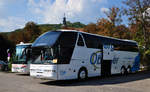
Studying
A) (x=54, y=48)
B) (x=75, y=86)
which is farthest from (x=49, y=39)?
(x=75, y=86)

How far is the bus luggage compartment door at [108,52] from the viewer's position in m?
17.1

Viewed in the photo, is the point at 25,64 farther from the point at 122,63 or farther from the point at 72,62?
the point at 122,63

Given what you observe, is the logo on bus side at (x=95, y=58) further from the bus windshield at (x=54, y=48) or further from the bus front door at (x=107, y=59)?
the bus windshield at (x=54, y=48)

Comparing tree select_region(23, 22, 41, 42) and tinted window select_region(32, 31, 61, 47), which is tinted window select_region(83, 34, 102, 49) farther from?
tree select_region(23, 22, 41, 42)

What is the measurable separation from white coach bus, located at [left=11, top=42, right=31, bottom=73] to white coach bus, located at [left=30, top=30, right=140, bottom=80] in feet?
18.4

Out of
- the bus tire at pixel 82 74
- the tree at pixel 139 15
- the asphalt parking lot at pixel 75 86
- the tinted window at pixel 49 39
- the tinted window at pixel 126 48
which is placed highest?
the tree at pixel 139 15

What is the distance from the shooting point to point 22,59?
19.1 metres

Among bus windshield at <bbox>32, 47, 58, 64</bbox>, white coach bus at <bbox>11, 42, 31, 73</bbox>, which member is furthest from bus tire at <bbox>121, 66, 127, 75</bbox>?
bus windshield at <bbox>32, 47, 58, 64</bbox>

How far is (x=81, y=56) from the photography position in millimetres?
14383

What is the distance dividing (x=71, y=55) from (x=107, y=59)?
5.25 m

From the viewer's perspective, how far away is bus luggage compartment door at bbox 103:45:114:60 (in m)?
17.1

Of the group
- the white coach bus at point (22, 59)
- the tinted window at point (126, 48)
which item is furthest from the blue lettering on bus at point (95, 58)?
the white coach bus at point (22, 59)

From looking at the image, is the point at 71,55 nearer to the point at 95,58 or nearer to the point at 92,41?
the point at 92,41

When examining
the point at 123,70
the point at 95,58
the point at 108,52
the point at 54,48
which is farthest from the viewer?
the point at 123,70
